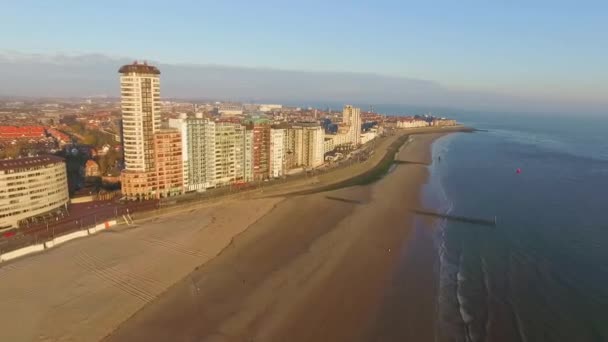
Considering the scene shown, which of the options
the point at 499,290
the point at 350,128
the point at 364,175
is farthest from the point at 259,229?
the point at 350,128

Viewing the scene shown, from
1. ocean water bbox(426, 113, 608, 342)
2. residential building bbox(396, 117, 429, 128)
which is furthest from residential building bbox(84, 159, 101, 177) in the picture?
residential building bbox(396, 117, 429, 128)

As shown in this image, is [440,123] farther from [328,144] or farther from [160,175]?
[160,175]

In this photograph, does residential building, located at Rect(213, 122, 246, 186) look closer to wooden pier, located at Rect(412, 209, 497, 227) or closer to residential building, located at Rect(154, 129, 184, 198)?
residential building, located at Rect(154, 129, 184, 198)

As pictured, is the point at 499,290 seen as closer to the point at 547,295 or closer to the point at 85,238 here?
the point at 547,295

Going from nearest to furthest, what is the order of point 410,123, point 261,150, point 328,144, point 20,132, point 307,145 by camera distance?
point 261,150 < point 307,145 < point 20,132 < point 328,144 < point 410,123

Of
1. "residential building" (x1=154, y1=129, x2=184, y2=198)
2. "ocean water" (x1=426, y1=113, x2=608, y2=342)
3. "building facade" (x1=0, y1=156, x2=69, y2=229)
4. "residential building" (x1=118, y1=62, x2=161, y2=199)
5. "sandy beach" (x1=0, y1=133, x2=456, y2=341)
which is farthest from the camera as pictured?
"residential building" (x1=154, y1=129, x2=184, y2=198)

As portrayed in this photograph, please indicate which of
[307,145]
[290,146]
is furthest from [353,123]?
[290,146]
